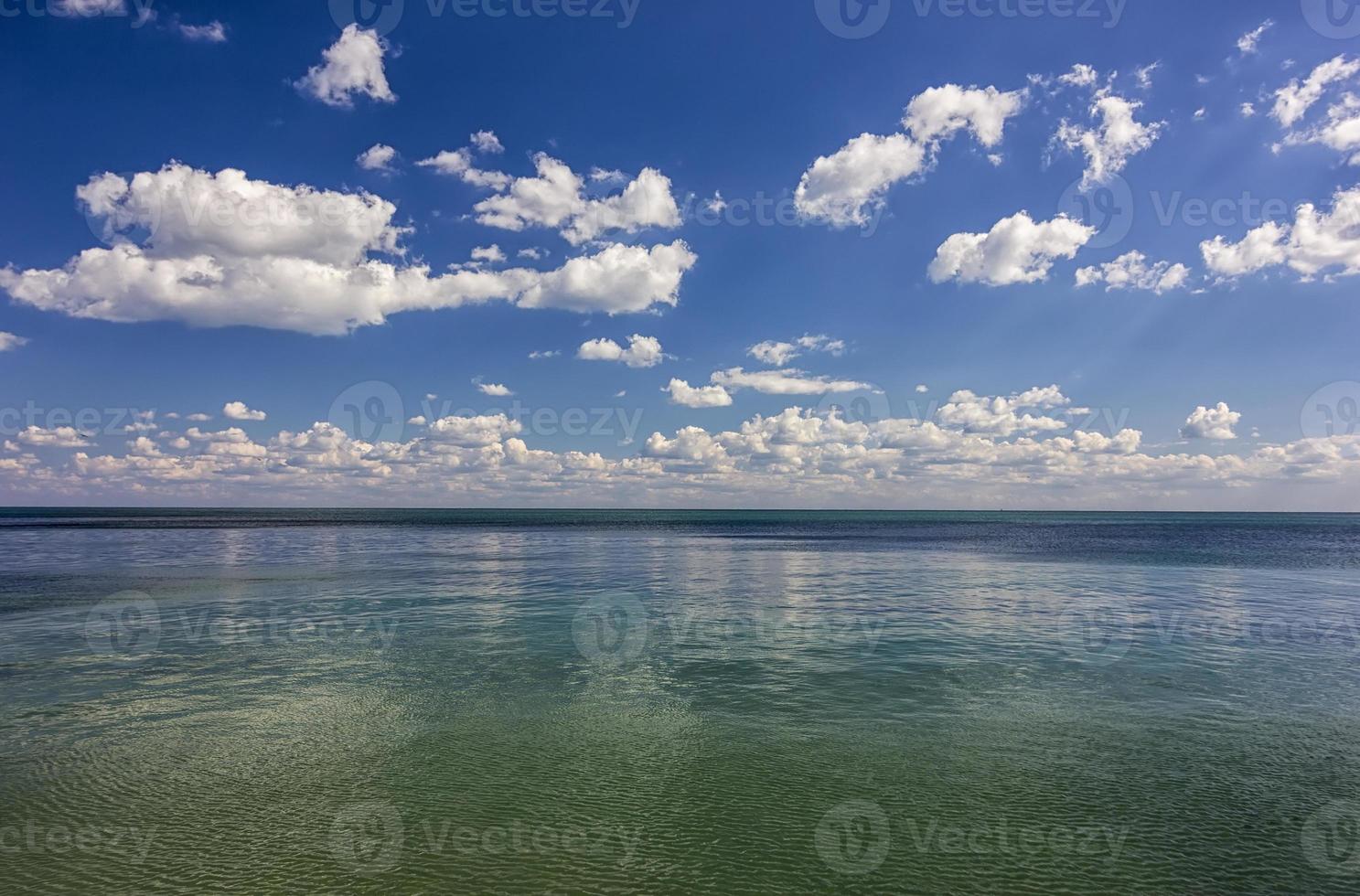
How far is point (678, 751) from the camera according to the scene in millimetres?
14000

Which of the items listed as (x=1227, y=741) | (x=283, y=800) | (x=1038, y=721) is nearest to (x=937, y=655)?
(x=1038, y=721)

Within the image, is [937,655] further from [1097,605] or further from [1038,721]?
[1097,605]

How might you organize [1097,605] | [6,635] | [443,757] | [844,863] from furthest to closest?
[1097,605] → [6,635] → [443,757] → [844,863]

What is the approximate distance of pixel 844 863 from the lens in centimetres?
970

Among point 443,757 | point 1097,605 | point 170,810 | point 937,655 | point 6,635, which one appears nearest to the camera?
point 170,810

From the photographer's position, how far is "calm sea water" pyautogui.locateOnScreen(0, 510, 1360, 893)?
9695mm

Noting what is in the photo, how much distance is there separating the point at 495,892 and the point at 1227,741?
14.2m

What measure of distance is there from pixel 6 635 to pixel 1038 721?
109ft

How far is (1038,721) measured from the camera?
623 inches

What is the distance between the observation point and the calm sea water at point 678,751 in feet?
31.8

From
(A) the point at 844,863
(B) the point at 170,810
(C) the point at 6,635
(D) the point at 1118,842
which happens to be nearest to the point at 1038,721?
(D) the point at 1118,842

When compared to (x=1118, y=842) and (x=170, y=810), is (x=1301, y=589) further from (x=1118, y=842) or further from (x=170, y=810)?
(x=170, y=810)

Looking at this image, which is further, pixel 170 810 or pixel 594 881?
pixel 170 810

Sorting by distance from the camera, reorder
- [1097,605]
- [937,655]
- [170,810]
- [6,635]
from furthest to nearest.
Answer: [1097,605]
[6,635]
[937,655]
[170,810]
